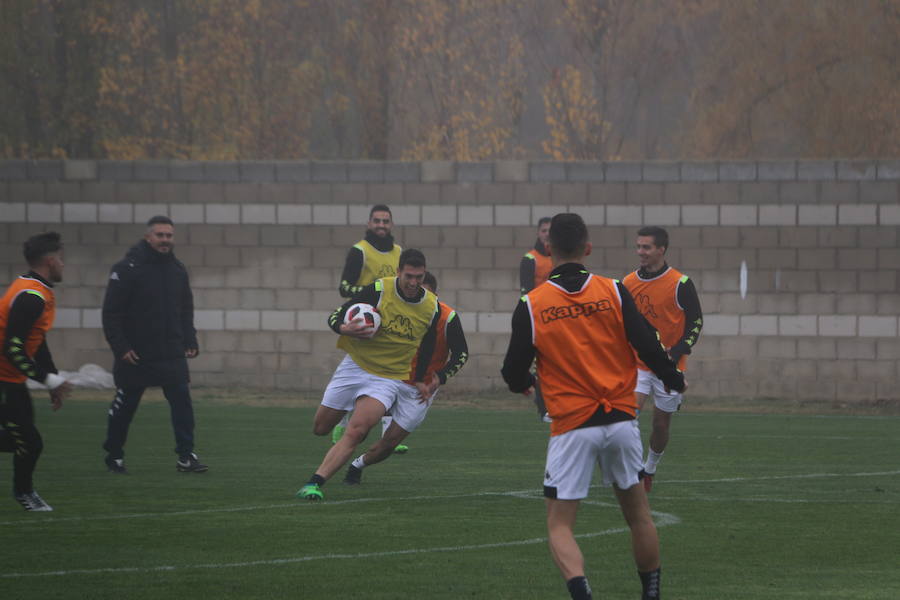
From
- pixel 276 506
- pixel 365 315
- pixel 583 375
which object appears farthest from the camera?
pixel 365 315

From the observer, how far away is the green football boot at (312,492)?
1058cm

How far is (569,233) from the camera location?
22.3 ft

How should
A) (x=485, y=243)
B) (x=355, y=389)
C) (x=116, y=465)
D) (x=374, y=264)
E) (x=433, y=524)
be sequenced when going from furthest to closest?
1. (x=485, y=243)
2. (x=374, y=264)
3. (x=116, y=465)
4. (x=355, y=389)
5. (x=433, y=524)

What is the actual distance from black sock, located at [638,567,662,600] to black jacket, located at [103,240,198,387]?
6.52 meters

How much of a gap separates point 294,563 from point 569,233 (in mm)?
2723

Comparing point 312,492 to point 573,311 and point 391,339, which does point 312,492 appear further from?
point 573,311

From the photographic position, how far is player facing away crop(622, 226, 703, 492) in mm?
11336

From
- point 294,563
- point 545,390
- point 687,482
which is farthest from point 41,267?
point 687,482

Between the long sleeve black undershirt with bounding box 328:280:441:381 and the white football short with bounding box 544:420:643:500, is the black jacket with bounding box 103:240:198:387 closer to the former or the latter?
the long sleeve black undershirt with bounding box 328:280:441:381

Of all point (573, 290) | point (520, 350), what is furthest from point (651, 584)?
point (573, 290)

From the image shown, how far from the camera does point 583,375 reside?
22.0 feet

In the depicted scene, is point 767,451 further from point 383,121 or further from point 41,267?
point 383,121

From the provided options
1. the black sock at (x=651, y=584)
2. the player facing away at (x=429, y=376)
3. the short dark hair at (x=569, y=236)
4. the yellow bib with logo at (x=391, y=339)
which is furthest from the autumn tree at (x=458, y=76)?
the black sock at (x=651, y=584)

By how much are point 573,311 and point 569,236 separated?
0.36m
